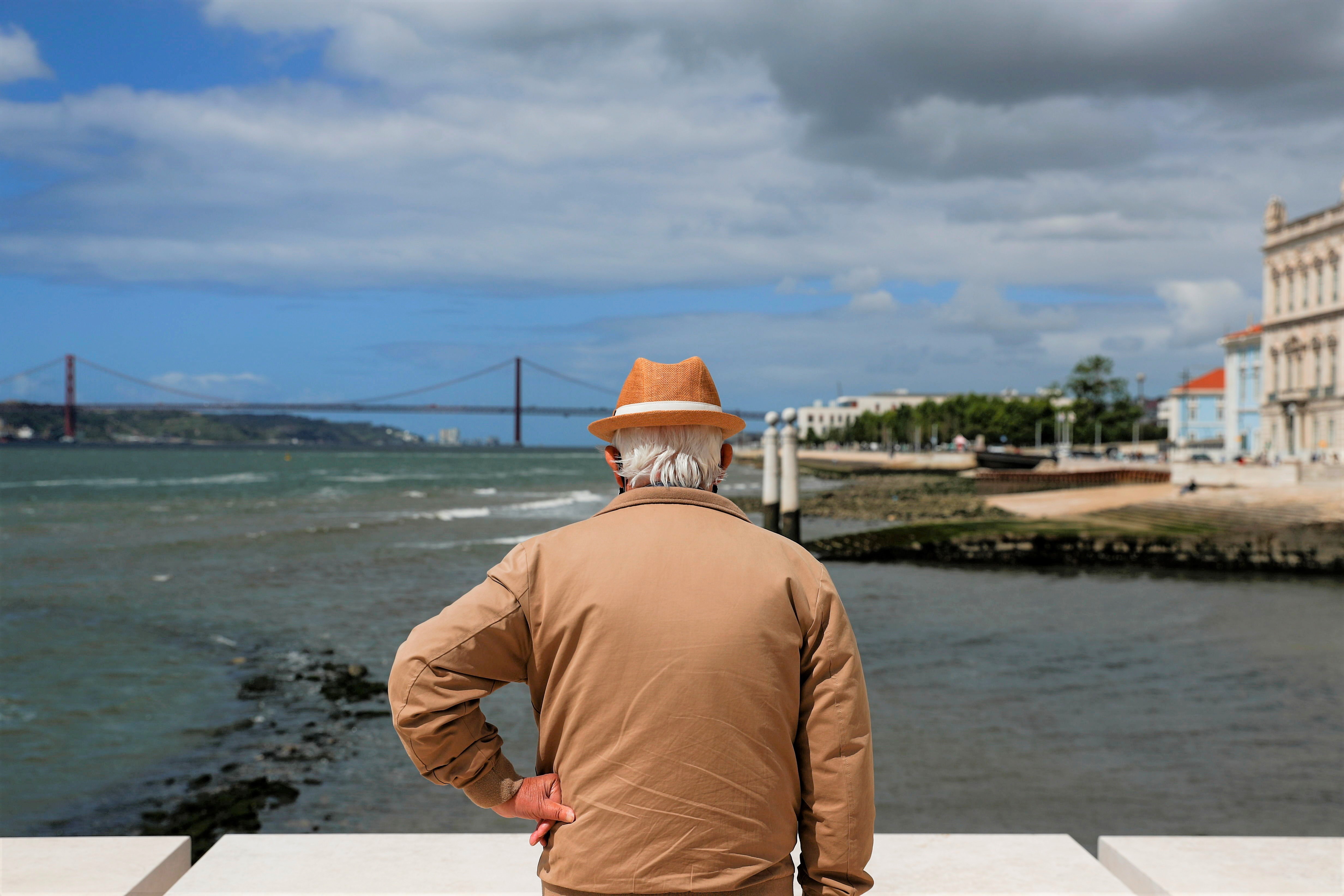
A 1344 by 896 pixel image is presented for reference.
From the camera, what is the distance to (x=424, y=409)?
11350 centimetres

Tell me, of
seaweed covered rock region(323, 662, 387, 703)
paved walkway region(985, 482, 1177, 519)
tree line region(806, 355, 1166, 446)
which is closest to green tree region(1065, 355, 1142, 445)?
tree line region(806, 355, 1166, 446)

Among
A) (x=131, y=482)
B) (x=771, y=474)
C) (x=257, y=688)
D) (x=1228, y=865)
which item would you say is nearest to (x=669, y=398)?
(x=1228, y=865)

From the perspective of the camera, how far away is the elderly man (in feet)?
5.95

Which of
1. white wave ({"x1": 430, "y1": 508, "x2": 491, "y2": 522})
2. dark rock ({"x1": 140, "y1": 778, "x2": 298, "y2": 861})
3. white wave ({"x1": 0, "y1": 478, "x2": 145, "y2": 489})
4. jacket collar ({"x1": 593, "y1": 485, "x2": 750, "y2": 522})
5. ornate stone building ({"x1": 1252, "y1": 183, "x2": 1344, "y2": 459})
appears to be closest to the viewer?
jacket collar ({"x1": 593, "y1": 485, "x2": 750, "y2": 522})

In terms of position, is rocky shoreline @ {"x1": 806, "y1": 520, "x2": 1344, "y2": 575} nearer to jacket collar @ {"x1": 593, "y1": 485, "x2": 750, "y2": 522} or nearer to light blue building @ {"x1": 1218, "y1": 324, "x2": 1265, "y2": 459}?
jacket collar @ {"x1": 593, "y1": 485, "x2": 750, "y2": 522}

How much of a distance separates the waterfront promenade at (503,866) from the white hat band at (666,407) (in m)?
1.80

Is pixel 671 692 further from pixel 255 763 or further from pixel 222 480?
pixel 222 480

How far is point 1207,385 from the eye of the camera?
83.1m

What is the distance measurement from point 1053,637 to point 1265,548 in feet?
46.5

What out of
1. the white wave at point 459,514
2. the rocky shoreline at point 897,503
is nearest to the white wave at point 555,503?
the white wave at point 459,514

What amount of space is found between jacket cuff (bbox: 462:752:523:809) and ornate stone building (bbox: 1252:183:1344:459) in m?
56.5

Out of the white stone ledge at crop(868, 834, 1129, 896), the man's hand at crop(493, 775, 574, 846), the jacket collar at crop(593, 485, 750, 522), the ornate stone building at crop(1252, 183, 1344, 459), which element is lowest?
the white stone ledge at crop(868, 834, 1129, 896)

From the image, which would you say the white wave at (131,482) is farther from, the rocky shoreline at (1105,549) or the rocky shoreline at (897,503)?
the rocky shoreline at (1105,549)

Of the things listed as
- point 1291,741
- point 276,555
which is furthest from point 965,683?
point 276,555
